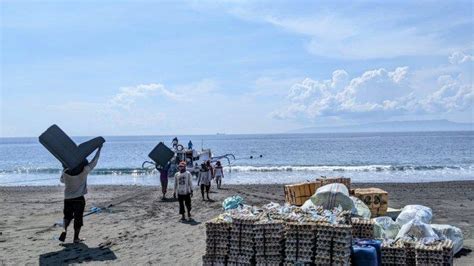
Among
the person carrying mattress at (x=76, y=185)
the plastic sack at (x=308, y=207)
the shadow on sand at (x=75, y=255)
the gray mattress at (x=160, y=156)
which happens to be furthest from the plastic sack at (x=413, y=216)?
the gray mattress at (x=160, y=156)

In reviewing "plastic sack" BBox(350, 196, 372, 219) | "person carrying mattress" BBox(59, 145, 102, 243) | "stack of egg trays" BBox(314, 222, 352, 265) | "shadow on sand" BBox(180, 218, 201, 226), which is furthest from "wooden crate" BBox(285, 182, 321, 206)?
"stack of egg trays" BBox(314, 222, 352, 265)

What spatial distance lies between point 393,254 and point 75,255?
22.3ft

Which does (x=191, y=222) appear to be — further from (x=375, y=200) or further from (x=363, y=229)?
(x=363, y=229)

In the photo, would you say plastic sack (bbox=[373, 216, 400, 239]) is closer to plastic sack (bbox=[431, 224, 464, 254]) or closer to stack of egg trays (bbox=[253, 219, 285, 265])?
plastic sack (bbox=[431, 224, 464, 254])

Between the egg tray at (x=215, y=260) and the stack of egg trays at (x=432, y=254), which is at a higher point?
the stack of egg trays at (x=432, y=254)

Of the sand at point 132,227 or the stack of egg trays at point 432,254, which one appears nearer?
the stack of egg trays at point 432,254

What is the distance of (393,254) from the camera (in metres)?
8.74

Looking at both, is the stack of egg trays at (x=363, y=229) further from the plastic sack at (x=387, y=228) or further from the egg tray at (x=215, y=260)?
the egg tray at (x=215, y=260)

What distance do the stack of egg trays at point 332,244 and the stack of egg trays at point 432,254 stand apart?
130 centimetres

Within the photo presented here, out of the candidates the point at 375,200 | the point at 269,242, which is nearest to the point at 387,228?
the point at 375,200

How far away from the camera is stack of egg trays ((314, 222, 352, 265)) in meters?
7.94

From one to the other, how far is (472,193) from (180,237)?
16643mm

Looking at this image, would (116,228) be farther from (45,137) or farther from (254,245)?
(254,245)

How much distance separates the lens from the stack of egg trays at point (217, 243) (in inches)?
342
